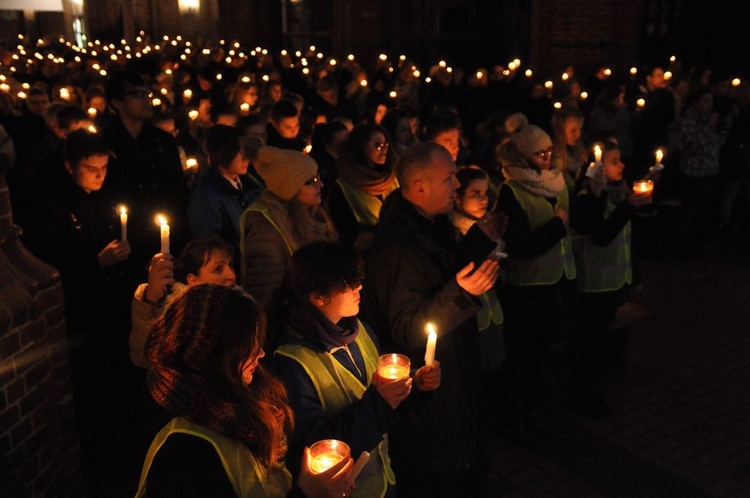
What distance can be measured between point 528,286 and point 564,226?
1.30 ft

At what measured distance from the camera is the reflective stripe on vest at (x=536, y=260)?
468 cm

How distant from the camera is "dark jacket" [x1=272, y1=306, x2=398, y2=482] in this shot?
2533 millimetres

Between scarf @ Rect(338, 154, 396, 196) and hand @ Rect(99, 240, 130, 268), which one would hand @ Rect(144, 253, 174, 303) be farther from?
scarf @ Rect(338, 154, 396, 196)

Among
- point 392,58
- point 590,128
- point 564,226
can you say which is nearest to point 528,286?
point 564,226

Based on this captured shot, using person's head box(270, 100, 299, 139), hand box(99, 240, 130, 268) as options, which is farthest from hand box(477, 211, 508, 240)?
person's head box(270, 100, 299, 139)

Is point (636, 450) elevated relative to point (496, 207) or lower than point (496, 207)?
lower

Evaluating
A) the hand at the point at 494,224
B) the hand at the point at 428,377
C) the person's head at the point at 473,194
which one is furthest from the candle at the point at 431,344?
the person's head at the point at 473,194

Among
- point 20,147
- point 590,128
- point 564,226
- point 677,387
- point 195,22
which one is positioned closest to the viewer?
point 564,226

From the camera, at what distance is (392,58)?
20594 millimetres

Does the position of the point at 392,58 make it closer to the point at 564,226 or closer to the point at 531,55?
the point at 531,55

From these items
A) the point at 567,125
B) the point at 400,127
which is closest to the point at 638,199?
the point at 567,125

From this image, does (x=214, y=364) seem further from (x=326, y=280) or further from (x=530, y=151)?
(x=530, y=151)

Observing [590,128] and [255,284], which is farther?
[590,128]

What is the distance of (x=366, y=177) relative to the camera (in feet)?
17.2
